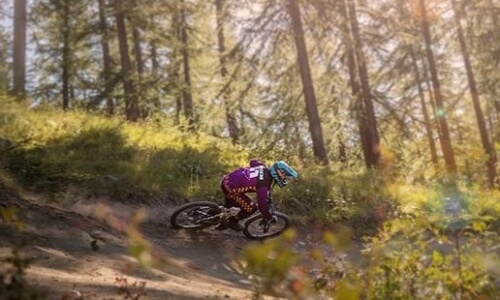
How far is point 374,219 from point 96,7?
17410 mm

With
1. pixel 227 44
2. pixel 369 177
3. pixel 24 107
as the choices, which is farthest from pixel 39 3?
pixel 369 177

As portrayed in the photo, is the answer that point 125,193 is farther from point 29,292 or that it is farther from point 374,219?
point 29,292

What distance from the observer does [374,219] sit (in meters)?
13.5

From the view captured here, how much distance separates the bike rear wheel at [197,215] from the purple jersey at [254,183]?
1.68 feet

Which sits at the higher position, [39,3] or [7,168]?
[39,3]

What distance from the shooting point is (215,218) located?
396 inches

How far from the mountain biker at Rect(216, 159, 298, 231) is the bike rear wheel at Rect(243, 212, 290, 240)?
0.99 ft

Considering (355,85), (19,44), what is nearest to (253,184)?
(355,85)

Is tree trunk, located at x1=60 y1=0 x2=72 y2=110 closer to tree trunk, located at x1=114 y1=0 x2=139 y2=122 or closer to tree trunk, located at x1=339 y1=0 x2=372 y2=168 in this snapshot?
tree trunk, located at x1=114 y1=0 x2=139 y2=122

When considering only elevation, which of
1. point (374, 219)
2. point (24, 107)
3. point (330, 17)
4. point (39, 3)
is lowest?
point (374, 219)

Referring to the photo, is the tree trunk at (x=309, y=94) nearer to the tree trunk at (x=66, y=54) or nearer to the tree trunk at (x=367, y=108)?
the tree trunk at (x=367, y=108)

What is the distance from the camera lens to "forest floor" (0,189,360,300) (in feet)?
19.2

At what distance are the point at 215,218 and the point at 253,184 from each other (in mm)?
996

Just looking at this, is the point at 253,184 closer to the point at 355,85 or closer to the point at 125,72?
the point at 125,72
